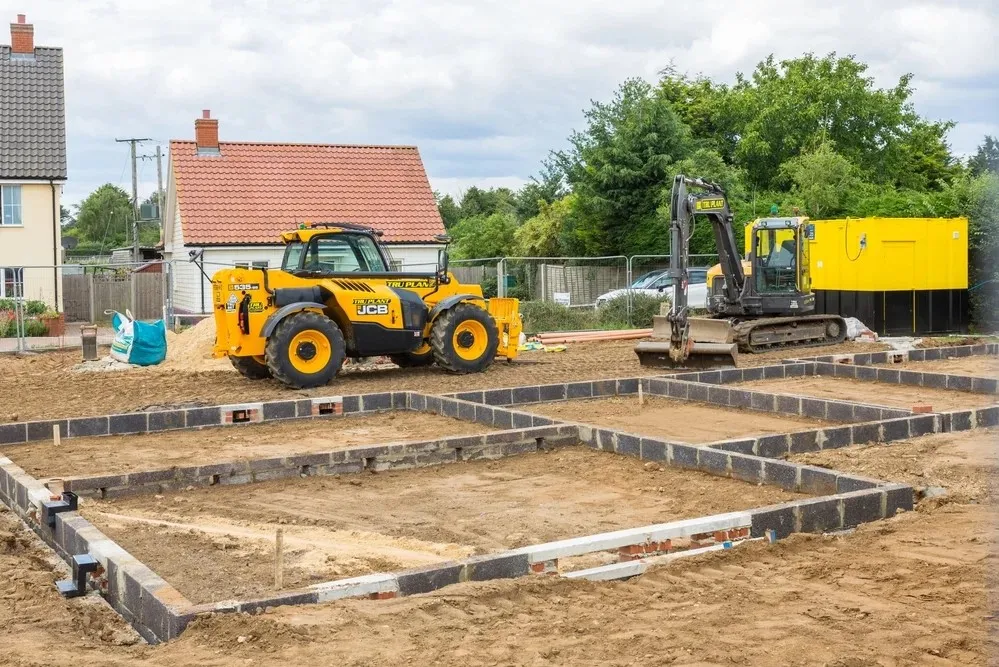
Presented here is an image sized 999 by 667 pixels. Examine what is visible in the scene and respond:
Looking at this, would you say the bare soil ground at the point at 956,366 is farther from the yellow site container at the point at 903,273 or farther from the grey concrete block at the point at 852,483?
the grey concrete block at the point at 852,483

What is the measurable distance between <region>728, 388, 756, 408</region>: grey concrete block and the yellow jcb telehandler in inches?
183

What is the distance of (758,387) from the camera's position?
1501 centimetres

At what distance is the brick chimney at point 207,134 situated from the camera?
31.3 meters

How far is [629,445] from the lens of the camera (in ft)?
31.8

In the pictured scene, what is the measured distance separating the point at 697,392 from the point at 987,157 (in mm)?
11764

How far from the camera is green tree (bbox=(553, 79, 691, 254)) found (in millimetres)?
31969

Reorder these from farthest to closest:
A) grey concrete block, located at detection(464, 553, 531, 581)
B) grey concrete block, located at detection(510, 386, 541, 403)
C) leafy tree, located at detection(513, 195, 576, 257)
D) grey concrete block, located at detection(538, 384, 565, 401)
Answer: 1. leafy tree, located at detection(513, 195, 576, 257)
2. grey concrete block, located at detection(538, 384, 565, 401)
3. grey concrete block, located at detection(510, 386, 541, 403)
4. grey concrete block, located at detection(464, 553, 531, 581)

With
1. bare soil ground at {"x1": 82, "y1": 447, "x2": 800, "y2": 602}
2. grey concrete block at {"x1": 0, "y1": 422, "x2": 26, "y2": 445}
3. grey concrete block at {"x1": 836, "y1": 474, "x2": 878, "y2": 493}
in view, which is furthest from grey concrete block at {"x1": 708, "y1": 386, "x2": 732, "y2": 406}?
grey concrete block at {"x1": 0, "y1": 422, "x2": 26, "y2": 445}

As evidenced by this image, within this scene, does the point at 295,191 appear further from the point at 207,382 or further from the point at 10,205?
the point at 207,382

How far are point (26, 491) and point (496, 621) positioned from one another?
14.0 feet

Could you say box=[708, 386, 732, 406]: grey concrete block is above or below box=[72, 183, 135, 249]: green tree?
below

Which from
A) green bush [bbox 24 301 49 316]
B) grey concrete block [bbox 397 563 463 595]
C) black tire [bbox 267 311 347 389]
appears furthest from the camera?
green bush [bbox 24 301 49 316]

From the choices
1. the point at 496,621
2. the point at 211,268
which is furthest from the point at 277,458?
the point at 211,268

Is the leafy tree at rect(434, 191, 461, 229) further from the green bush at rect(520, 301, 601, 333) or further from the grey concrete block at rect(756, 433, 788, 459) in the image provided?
the grey concrete block at rect(756, 433, 788, 459)
